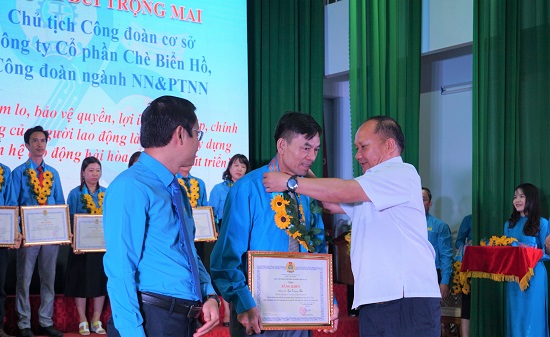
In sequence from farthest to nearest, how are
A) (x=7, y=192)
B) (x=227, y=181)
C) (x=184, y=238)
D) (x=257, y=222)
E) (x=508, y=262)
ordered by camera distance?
(x=227, y=181) → (x=508, y=262) → (x=7, y=192) → (x=257, y=222) → (x=184, y=238)

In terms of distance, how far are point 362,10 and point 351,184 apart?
6.06 m

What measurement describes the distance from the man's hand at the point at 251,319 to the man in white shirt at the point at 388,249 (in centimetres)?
40

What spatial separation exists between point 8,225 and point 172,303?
12.2ft

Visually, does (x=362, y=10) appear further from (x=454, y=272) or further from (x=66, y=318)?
(x=66, y=318)

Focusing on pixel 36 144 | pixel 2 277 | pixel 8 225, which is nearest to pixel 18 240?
pixel 8 225

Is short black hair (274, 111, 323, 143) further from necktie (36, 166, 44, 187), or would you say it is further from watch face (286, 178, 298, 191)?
necktie (36, 166, 44, 187)

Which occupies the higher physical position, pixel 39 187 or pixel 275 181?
pixel 275 181

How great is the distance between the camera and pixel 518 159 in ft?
23.2

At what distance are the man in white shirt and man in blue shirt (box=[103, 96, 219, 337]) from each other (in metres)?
0.62

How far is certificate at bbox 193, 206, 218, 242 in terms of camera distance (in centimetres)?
636

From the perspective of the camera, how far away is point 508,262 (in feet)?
19.5

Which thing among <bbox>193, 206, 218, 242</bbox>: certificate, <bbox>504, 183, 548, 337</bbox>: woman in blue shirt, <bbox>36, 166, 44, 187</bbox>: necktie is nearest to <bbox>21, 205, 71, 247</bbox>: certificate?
<bbox>36, 166, 44, 187</bbox>: necktie

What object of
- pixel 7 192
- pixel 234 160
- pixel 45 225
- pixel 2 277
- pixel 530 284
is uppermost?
pixel 234 160

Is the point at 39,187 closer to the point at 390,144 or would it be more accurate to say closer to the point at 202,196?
the point at 202,196
